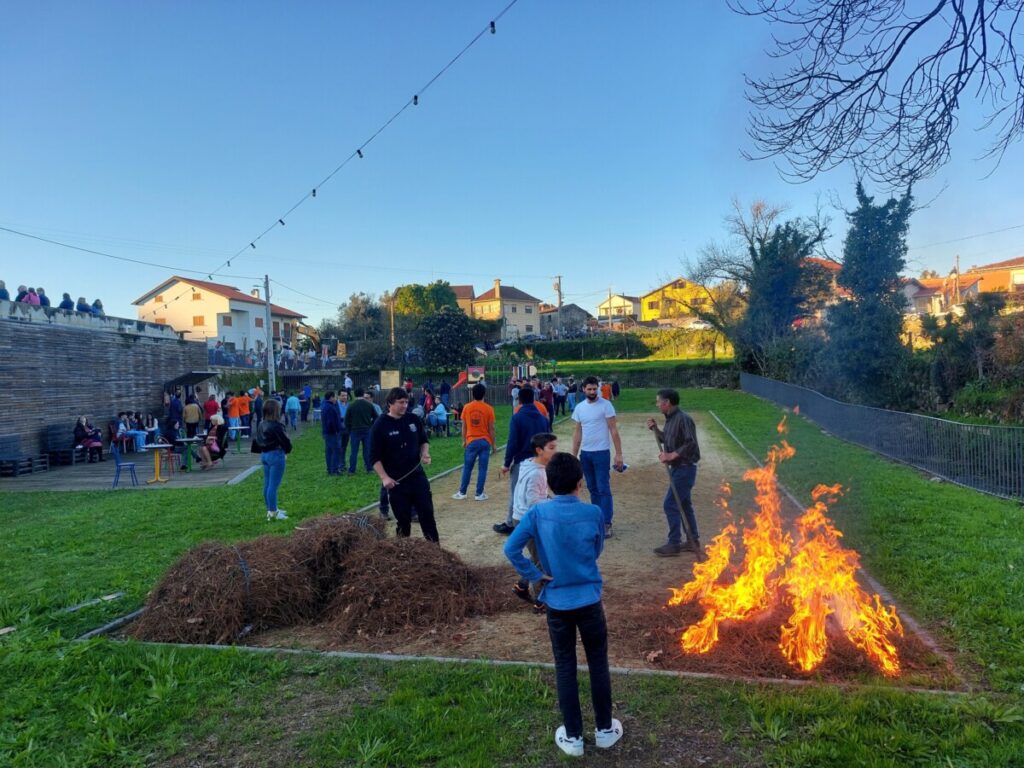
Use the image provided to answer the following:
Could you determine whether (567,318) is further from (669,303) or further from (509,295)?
(669,303)

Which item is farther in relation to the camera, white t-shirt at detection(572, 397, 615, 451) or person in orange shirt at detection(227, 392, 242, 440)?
person in orange shirt at detection(227, 392, 242, 440)

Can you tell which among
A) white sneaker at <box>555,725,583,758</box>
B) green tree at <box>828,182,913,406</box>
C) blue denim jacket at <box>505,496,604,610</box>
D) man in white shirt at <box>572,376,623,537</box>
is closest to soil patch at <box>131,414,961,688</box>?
man in white shirt at <box>572,376,623,537</box>

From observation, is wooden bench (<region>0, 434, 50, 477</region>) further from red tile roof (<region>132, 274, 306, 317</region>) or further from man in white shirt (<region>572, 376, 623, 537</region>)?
red tile roof (<region>132, 274, 306, 317</region>)

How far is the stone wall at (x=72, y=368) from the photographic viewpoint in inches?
678

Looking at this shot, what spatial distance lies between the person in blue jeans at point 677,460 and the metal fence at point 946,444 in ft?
19.9

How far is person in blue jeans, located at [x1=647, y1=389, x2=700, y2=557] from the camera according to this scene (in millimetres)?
6969

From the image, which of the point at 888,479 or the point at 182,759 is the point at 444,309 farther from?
the point at 182,759

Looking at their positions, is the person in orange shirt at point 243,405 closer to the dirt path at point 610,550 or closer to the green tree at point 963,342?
the dirt path at point 610,550

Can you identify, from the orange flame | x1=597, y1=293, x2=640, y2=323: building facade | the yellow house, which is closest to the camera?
the orange flame

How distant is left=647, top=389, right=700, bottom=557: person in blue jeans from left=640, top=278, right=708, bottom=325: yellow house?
1781 inches

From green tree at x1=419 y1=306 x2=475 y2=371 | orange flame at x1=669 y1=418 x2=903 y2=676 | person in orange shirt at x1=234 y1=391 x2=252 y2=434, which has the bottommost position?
orange flame at x1=669 y1=418 x2=903 y2=676

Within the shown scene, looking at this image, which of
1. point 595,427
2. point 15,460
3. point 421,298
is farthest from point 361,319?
point 595,427

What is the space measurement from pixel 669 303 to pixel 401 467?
220ft

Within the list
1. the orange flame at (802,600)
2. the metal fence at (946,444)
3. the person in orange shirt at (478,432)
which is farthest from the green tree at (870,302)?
the orange flame at (802,600)
